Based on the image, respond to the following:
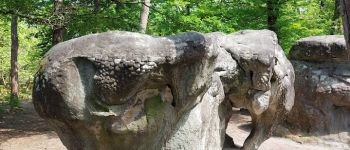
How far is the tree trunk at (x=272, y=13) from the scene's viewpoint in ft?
48.2

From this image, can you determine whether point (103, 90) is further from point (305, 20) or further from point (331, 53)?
point (305, 20)

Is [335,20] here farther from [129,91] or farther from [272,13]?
[129,91]

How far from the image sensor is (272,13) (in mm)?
14789

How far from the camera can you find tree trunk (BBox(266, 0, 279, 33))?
14.7 metres

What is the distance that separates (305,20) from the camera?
15.4 m

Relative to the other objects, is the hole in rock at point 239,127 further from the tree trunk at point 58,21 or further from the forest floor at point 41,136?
the tree trunk at point 58,21

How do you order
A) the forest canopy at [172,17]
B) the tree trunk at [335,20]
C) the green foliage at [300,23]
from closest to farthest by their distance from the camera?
the forest canopy at [172,17], the green foliage at [300,23], the tree trunk at [335,20]

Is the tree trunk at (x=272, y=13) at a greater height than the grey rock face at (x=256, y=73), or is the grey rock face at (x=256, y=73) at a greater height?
the tree trunk at (x=272, y=13)

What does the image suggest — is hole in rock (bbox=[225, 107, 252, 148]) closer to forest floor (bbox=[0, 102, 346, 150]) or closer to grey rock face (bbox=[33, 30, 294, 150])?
forest floor (bbox=[0, 102, 346, 150])

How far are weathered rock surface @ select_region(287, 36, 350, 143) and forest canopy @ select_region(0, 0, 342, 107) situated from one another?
3.01 m

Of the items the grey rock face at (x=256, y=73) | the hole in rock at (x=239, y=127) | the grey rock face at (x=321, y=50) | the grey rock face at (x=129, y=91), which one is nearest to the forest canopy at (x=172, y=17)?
the hole in rock at (x=239, y=127)

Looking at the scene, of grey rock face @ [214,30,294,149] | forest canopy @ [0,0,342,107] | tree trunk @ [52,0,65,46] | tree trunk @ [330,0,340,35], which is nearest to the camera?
grey rock face @ [214,30,294,149]

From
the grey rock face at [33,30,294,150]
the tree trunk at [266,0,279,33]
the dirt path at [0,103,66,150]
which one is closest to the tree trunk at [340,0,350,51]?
the grey rock face at [33,30,294,150]

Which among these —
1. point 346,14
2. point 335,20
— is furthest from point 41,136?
point 335,20
